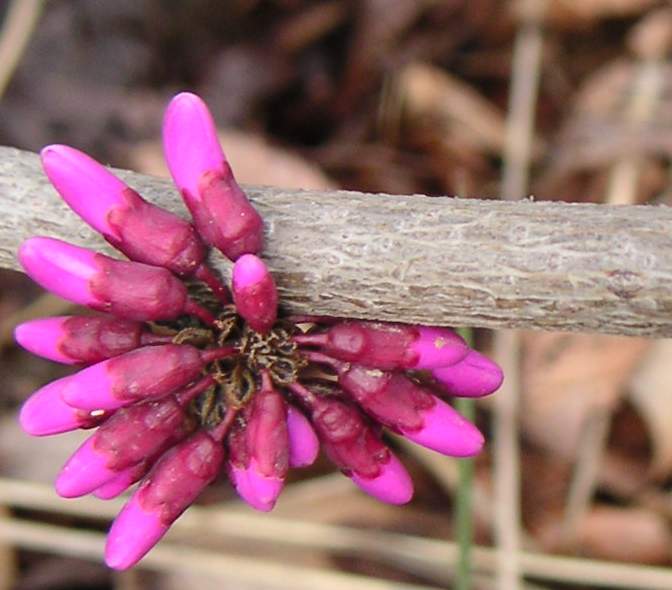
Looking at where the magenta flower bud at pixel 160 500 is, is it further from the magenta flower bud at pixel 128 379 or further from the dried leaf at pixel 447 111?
the dried leaf at pixel 447 111

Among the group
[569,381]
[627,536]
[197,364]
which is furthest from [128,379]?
[627,536]

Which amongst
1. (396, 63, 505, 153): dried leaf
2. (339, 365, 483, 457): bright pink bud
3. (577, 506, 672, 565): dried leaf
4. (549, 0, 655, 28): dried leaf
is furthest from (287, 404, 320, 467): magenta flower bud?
(549, 0, 655, 28): dried leaf

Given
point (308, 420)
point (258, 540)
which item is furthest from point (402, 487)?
point (258, 540)

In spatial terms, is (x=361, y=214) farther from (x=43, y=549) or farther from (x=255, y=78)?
(x=255, y=78)

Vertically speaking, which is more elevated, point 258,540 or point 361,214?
point 361,214

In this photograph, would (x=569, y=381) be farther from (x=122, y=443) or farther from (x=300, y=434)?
(x=122, y=443)

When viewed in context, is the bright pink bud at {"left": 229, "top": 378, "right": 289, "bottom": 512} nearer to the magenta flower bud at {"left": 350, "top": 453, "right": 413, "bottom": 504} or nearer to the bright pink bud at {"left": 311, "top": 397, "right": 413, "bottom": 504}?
the bright pink bud at {"left": 311, "top": 397, "right": 413, "bottom": 504}
